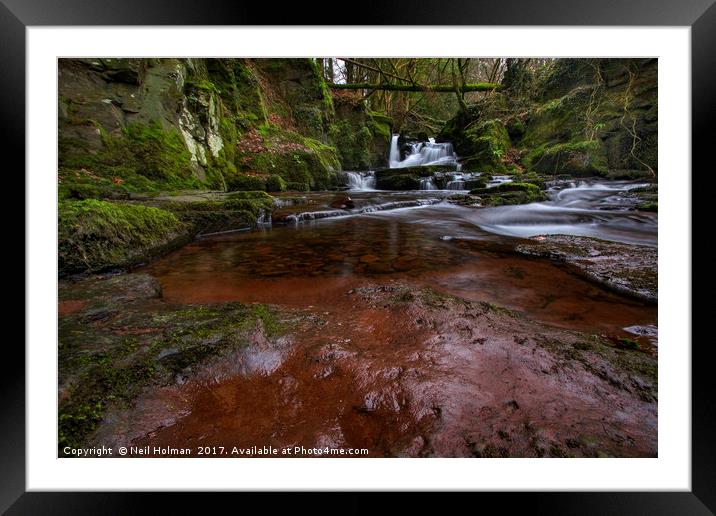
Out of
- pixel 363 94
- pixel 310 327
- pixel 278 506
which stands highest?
pixel 363 94

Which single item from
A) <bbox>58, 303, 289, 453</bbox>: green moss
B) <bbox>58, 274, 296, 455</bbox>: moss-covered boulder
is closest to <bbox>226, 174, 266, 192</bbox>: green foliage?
<bbox>58, 274, 296, 455</bbox>: moss-covered boulder

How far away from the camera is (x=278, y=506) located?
0.79 meters

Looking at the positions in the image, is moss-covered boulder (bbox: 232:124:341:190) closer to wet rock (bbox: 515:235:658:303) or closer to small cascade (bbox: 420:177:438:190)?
small cascade (bbox: 420:177:438:190)

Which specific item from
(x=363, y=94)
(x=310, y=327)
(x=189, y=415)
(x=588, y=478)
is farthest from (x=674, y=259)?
(x=363, y=94)

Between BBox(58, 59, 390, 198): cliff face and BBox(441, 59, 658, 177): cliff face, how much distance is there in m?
6.27

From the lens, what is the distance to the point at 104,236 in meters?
2.29

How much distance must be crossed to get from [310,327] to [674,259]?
56.3 inches

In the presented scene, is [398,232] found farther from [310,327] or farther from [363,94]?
[363,94]

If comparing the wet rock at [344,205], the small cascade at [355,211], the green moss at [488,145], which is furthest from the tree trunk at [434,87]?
the wet rock at [344,205]

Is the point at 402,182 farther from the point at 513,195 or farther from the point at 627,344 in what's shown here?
the point at 627,344

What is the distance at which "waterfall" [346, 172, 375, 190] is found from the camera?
12133mm

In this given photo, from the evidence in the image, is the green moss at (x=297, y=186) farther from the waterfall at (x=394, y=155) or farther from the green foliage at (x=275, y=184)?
the waterfall at (x=394, y=155)

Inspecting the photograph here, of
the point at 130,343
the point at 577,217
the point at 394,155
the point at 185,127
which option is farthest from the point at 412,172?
the point at 130,343

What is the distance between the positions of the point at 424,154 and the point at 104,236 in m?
17.0
